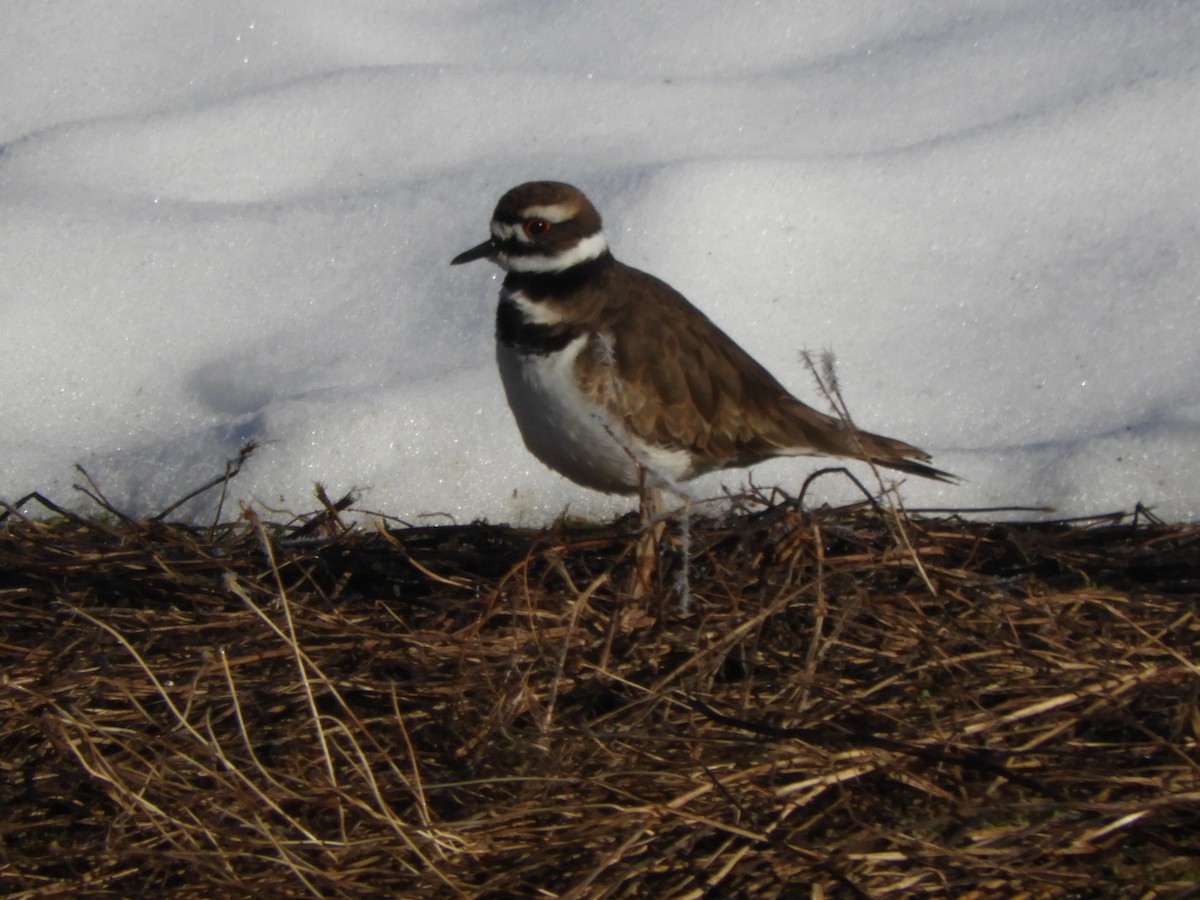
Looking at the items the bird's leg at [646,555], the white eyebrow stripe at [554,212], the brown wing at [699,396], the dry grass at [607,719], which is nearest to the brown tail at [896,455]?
the brown wing at [699,396]

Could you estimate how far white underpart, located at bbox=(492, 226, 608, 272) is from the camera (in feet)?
13.4

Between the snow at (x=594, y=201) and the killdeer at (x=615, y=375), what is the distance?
0.40 metres

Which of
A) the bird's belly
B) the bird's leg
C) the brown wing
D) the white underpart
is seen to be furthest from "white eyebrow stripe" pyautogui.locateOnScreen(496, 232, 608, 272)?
the bird's leg

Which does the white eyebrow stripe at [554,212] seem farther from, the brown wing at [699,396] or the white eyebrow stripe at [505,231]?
the brown wing at [699,396]

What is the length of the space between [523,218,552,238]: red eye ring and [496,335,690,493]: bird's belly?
1.30 ft

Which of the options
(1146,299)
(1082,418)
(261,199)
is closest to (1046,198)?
(1146,299)

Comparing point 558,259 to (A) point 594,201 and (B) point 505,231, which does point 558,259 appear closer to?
(B) point 505,231

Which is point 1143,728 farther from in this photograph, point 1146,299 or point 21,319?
point 21,319

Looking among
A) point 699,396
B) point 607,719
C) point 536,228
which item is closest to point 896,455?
point 699,396

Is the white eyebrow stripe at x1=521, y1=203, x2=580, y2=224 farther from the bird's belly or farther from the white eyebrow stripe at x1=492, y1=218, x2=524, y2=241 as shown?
the bird's belly

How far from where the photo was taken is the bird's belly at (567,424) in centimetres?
376

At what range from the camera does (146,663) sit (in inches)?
120

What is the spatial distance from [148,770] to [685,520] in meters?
1.21

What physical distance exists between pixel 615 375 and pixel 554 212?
56 cm
